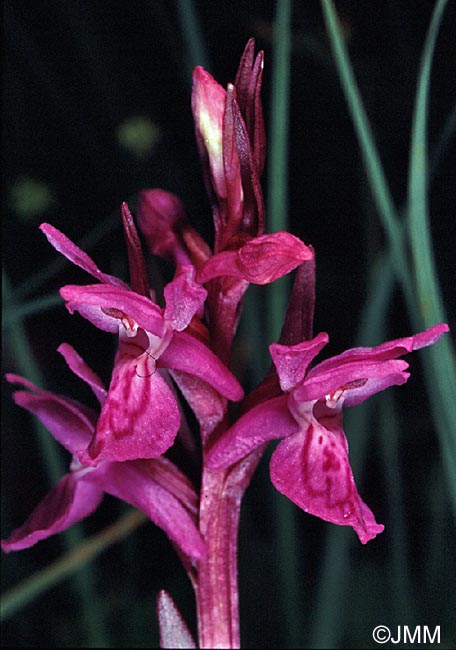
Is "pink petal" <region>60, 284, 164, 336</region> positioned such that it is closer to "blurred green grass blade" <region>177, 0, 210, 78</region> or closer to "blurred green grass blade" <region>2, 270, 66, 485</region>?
"blurred green grass blade" <region>2, 270, 66, 485</region>

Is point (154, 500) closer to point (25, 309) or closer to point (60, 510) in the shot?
point (60, 510)

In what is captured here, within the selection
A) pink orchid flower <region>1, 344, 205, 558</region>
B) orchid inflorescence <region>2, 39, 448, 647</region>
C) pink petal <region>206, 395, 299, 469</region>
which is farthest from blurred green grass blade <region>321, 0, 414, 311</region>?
pink orchid flower <region>1, 344, 205, 558</region>

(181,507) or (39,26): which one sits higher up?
(39,26)

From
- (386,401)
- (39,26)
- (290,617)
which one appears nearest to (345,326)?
(386,401)

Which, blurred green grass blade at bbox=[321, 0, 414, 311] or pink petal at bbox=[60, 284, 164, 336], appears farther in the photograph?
blurred green grass blade at bbox=[321, 0, 414, 311]

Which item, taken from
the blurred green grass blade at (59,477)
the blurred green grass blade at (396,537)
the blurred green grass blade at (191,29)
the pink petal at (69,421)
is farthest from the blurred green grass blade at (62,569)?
the blurred green grass blade at (191,29)

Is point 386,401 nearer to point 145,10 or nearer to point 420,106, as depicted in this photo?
point 420,106
